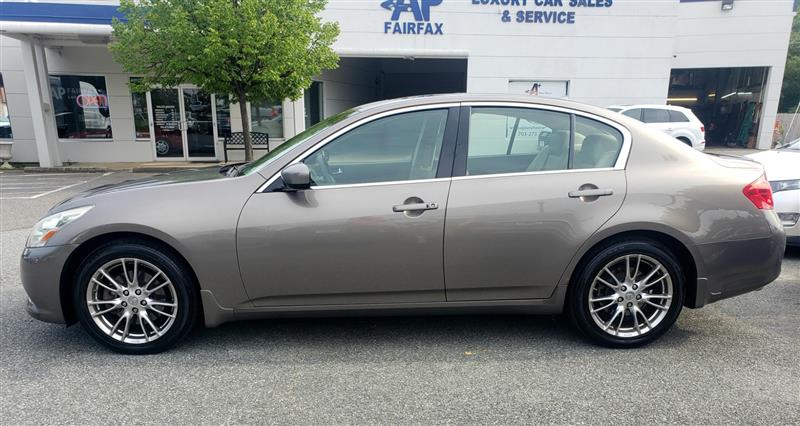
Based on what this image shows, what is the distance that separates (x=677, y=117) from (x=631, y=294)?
12798 mm

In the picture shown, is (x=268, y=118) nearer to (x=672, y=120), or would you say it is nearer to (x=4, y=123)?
(x=4, y=123)

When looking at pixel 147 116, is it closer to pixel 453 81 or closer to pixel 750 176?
pixel 750 176

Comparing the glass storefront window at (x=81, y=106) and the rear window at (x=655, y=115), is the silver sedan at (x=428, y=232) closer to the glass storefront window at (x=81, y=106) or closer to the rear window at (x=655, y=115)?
the rear window at (x=655, y=115)

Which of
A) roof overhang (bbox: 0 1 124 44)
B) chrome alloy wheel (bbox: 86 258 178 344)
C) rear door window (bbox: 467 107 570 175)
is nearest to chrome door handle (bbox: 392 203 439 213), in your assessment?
rear door window (bbox: 467 107 570 175)

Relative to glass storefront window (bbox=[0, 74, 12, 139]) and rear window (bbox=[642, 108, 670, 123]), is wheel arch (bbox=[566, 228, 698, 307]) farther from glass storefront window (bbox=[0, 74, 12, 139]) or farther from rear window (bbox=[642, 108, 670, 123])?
glass storefront window (bbox=[0, 74, 12, 139])

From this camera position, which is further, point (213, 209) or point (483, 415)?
point (213, 209)

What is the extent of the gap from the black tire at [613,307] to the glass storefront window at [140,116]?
14.9 meters

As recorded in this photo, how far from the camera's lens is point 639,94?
15078 millimetres

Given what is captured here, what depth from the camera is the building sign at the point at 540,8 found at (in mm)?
14297

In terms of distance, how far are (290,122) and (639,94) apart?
10812 mm

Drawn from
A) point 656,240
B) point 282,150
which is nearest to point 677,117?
point 656,240

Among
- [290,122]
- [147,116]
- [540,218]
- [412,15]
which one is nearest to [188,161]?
[147,116]

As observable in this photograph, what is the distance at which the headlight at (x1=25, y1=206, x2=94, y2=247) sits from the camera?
3.11 meters

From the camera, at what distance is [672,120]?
13.9 meters
